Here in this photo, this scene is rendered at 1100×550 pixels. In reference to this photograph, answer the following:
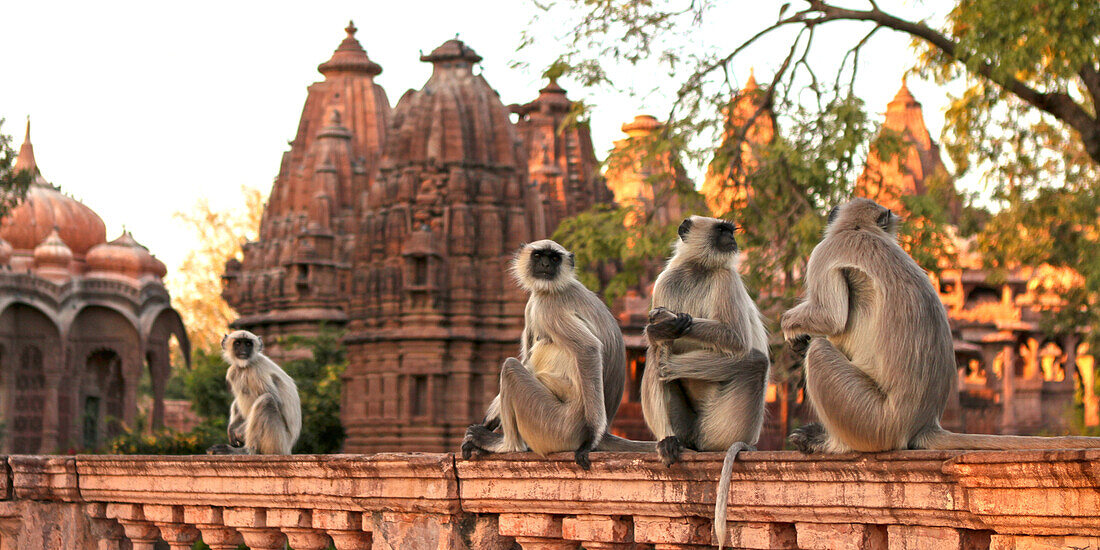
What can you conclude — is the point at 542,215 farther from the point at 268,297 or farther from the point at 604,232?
the point at 604,232

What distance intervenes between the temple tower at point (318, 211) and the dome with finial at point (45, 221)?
11.4 ft

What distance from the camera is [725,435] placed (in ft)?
17.3

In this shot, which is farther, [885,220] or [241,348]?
[241,348]

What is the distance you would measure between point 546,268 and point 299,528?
62.3 inches

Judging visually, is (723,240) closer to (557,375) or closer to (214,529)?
(557,375)

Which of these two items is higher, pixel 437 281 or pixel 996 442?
pixel 437 281

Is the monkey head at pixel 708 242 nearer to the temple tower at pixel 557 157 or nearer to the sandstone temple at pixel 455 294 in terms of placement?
the sandstone temple at pixel 455 294

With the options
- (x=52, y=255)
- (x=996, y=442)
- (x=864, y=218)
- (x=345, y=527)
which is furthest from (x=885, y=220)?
(x=52, y=255)

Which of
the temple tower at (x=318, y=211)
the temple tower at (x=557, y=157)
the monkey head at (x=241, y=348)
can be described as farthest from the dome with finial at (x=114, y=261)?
the monkey head at (x=241, y=348)

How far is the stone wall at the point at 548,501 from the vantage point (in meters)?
3.75

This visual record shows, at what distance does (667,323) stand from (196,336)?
145 ft

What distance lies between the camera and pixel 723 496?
434cm

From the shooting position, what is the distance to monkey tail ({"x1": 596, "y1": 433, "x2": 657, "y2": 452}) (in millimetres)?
5684

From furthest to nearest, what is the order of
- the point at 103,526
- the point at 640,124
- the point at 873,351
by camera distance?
the point at 640,124
the point at 103,526
the point at 873,351
